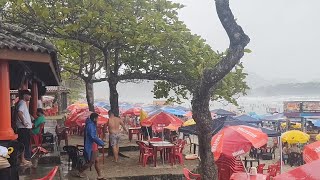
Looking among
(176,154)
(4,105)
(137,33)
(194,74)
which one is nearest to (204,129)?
(4,105)

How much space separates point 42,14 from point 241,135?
6.17 metres

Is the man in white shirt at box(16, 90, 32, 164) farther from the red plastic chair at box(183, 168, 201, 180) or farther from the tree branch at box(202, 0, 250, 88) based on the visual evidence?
the tree branch at box(202, 0, 250, 88)

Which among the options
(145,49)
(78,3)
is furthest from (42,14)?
(145,49)

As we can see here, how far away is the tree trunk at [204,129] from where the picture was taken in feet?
24.2

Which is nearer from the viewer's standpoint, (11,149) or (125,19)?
(11,149)

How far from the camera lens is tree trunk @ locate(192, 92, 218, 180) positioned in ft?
24.2

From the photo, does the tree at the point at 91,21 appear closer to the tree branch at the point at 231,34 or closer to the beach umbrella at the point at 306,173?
the tree branch at the point at 231,34

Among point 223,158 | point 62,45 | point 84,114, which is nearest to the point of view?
point 223,158

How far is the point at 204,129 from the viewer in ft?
24.3

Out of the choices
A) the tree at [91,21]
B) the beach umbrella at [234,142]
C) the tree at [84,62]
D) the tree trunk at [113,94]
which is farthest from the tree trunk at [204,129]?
the tree at [84,62]

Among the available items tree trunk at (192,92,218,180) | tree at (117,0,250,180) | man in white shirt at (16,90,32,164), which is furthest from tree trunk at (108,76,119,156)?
tree trunk at (192,92,218,180)

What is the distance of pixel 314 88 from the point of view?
5728 inches

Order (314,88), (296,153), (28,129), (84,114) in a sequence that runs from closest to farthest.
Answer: (28,129)
(84,114)
(296,153)
(314,88)

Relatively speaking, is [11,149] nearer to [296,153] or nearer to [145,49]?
[145,49]
